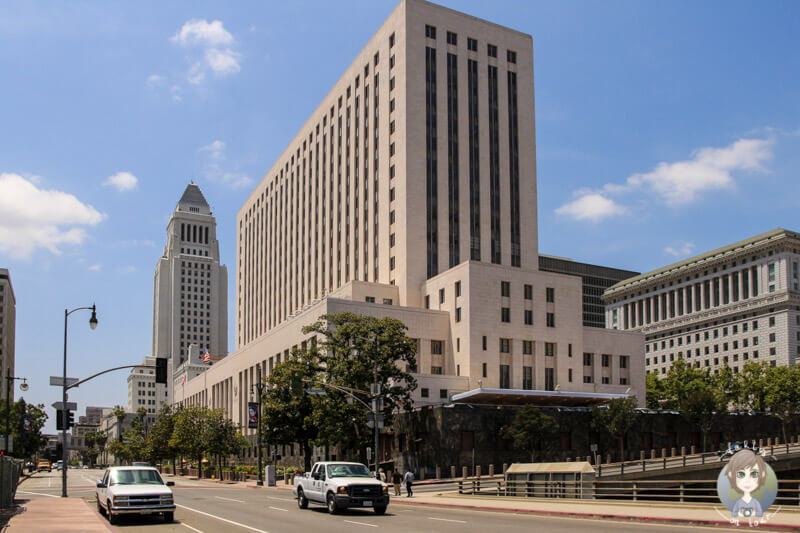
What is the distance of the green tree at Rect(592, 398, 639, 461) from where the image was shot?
72812 mm

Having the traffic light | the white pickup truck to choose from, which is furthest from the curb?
the traffic light

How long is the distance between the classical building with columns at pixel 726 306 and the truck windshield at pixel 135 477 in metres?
130

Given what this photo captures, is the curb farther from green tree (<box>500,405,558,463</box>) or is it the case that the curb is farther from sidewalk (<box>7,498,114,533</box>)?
green tree (<box>500,405,558,463</box>)

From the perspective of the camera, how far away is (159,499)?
26031 millimetres

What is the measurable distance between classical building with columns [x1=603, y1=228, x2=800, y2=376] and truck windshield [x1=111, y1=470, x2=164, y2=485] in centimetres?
12993

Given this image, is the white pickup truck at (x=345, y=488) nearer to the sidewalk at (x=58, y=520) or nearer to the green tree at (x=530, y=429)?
the sidewalk at (x=58, y=520)

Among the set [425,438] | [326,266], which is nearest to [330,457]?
[425,438]

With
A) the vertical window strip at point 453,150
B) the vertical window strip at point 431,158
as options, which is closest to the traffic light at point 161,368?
the vertical window strip at point 431,158

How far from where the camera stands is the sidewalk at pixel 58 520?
75.5 ft

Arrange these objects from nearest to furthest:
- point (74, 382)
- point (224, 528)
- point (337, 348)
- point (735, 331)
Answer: point (224, 528) < point (74, 382) < point (337, 348) < point (735, 331)

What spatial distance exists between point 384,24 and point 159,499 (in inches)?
3418

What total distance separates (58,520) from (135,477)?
272 cm

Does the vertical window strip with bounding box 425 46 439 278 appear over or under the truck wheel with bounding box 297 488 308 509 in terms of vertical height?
over

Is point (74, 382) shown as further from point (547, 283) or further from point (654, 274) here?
point (654, 274)
